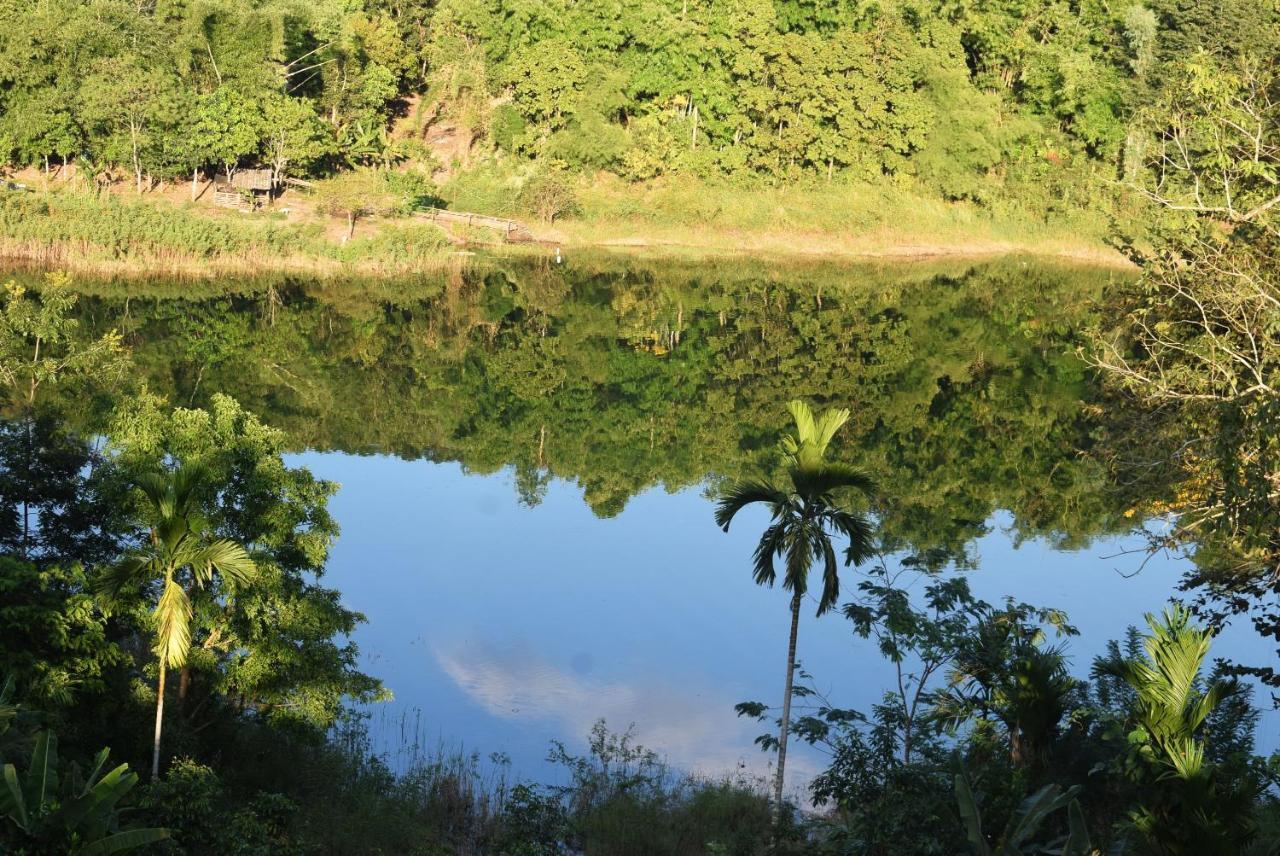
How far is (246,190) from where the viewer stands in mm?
58906

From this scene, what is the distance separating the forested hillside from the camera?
65.2 meters

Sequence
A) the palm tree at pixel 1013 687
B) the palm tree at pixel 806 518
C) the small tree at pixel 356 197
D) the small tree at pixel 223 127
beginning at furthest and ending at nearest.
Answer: the small tree at pixel 356 197, the small tree at pixel 223 127, the palm tree at pixel 806 518, the palm tree at pixel 1013 687

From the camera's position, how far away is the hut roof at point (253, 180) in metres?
59.0

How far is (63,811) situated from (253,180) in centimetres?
5230

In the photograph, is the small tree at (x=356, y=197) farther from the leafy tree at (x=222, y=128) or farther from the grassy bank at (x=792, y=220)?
the grassy bank at (x=792, y=220)

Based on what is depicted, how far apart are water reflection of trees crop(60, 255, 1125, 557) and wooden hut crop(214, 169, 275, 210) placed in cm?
794

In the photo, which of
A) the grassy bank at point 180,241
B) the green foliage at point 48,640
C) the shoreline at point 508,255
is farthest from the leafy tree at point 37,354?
the grassy bank at point 180,241

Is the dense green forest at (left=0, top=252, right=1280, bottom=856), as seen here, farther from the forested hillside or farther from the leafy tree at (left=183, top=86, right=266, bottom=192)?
A: the forested hillside

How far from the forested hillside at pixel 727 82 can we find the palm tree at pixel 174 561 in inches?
1876

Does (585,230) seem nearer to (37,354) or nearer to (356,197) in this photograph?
(356,197)

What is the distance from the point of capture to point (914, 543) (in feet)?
86.4

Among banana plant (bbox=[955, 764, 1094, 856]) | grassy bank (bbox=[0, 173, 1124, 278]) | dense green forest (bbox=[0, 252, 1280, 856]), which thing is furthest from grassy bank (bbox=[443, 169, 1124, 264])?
banana plant (bbox=[955, 764, 1094, 856])

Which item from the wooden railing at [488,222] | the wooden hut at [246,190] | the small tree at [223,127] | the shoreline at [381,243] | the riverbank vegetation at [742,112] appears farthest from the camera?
the riverbank vegetation at [742,112]

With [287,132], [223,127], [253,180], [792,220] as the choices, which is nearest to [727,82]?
[792,220]
